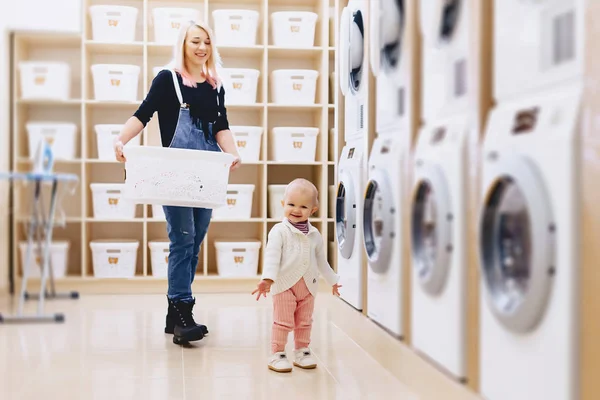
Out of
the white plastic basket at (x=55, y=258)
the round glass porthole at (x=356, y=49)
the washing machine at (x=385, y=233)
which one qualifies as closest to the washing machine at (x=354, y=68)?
the round glass porthole at (x=356, y=49)

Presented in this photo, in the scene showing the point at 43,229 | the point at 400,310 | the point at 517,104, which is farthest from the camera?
the point at 43,229

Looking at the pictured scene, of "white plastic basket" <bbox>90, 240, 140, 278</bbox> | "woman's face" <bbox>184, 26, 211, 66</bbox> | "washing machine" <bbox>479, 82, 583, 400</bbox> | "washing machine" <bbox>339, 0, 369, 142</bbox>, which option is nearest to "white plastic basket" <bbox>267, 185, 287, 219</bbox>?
"white plastic basket" <bbox>90, 240, 140, 278</bbox>

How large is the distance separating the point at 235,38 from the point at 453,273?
112 inches

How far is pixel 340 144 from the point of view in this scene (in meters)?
2.87

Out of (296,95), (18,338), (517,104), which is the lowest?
(18,338)

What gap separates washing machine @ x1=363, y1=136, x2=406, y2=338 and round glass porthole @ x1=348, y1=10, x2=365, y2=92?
402 millimetres

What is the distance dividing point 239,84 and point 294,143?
0.48 m

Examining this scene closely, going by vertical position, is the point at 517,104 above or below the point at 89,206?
above

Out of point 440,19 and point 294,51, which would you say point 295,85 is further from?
point 440,19

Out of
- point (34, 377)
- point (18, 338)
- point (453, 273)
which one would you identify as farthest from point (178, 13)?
point (453, 273)

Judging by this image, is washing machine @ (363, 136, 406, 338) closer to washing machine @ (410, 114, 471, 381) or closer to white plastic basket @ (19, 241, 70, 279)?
washing machine @ (410, 114, 471, 381)

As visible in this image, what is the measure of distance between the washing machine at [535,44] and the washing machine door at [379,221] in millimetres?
677

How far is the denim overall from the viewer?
8.50ft

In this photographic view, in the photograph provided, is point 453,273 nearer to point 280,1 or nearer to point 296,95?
point 296,95
